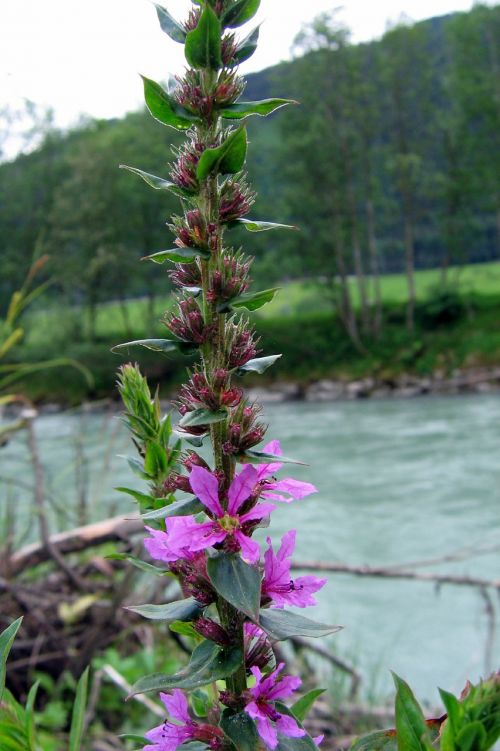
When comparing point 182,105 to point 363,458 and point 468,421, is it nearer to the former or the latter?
point 363,458

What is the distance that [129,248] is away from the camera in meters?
32.1

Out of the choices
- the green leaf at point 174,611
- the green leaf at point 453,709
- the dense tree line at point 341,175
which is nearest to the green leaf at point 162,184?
A: the green leaf at point 174,611

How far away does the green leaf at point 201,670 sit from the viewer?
0.61m

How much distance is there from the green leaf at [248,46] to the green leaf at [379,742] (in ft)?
2.08

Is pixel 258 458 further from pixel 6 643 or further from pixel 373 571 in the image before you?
pixel 373 571

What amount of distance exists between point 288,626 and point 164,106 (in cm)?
49

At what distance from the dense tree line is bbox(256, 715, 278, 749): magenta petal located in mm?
28112

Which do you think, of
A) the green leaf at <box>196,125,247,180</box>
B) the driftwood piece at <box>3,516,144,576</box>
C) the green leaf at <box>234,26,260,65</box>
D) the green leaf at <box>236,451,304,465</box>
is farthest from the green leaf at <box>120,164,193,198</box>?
the driftwood piece at <box>3,516,144,576</box>

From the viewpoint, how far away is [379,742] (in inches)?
23.5

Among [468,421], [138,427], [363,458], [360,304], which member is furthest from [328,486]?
[360,304]

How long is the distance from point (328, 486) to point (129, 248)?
2228 centimetres

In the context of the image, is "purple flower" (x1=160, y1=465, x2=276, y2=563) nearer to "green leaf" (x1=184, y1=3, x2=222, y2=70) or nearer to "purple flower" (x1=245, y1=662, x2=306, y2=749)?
"purple flower" (x1=245, y1=662, x2=306, y2=749)

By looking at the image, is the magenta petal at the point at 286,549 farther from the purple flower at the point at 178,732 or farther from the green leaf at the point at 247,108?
the green leaf at the point at 247,108

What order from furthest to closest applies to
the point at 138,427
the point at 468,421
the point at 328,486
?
the point at 468,421, the point at 328,486, the point at 138,427
